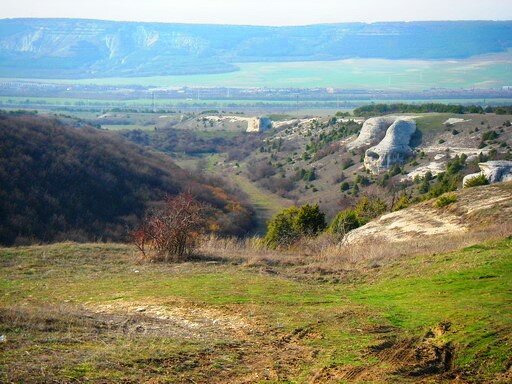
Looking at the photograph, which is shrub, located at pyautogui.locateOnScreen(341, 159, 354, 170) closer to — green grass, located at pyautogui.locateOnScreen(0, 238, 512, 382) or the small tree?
the small tree

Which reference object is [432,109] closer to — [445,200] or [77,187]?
[77,187]

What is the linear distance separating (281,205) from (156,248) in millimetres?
35513

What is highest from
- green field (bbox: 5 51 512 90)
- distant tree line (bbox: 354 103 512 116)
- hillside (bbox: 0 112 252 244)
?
green field (bbox: 5 51 512 90)

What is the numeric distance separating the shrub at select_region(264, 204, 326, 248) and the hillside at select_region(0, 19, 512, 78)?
446 ft

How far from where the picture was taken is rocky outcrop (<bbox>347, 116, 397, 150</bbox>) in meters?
67.0

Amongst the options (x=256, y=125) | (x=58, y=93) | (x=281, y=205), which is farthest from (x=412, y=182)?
(x=58, y=93)

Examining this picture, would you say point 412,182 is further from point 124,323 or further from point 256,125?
point 256,125

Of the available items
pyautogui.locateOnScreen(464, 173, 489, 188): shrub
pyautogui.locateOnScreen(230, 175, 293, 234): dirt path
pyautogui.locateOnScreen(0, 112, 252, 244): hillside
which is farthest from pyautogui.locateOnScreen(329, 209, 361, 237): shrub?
pyautogui.locateOnScreen(230, 175, 293, 234): dirt path

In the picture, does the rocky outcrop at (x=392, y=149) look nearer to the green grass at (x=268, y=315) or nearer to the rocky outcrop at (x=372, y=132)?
the rocky outcrop at (x=372, y=132)

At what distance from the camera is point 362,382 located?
8.52m

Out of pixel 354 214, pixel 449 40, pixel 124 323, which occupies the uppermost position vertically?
pixel 449 40

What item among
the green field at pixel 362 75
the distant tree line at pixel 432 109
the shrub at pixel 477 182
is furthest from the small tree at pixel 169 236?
the green field at pixel 362 75

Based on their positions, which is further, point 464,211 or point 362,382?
point 464,211

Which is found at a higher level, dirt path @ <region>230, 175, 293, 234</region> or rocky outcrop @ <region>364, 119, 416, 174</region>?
rocky outcrop @ <region>364, 119, 416, 174</region>
